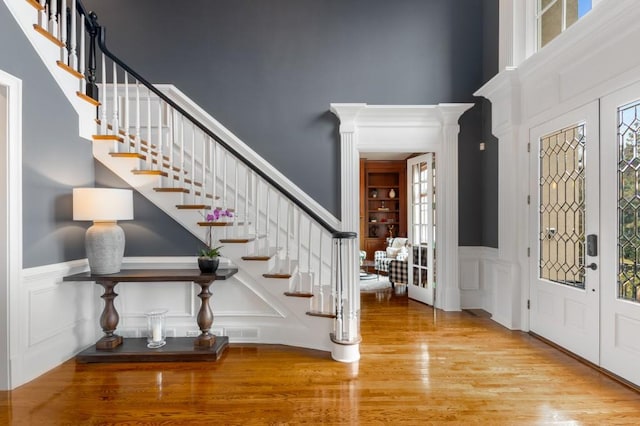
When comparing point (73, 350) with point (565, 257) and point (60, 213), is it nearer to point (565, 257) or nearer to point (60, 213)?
point (60, 213)

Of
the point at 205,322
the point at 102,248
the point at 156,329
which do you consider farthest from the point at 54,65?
the point at 205,322

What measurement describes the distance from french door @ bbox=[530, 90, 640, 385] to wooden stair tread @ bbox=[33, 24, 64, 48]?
4.63 metres

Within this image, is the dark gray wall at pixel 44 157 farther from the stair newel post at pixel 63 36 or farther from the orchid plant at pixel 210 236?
the orchid plant at pixel 210 236

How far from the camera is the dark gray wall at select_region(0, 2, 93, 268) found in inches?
109

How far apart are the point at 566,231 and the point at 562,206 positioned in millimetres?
247

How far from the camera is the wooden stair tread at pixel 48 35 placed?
Result: 2.90m

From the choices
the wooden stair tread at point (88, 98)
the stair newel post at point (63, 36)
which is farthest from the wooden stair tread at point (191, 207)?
the stair newel post at point (63, 36)

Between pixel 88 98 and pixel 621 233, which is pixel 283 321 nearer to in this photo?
pixel 88 98

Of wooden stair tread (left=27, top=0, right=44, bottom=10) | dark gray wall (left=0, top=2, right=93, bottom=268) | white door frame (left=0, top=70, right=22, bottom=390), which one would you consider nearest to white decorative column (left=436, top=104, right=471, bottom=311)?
dark gray wall (left=0, top=2, right=93, bottom=268)

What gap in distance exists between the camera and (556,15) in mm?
3799

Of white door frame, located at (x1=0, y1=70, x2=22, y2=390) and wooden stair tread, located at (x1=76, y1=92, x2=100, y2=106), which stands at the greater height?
wooden stair tread, located at (x1=76, y1=92, x2=100, y2=106)

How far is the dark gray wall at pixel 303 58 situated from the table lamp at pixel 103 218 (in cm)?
209

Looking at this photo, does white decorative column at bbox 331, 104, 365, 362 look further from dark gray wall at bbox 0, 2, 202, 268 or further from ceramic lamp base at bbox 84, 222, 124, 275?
ceramic lamp base at bbox 84, 222, 124, 275

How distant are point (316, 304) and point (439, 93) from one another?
3.38 m
